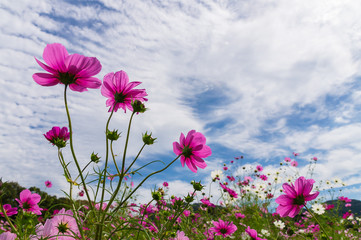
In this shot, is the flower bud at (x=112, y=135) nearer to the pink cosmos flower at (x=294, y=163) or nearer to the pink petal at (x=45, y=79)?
the pink petal at (x=45, y=79)

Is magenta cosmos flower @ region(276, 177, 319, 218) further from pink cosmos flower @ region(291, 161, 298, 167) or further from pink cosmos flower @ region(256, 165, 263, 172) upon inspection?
pink cosmos flower @ region(291, 161, 298, 167)

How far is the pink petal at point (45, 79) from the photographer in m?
0.84

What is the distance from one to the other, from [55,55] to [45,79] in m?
0.09

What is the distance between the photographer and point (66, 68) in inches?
32.8

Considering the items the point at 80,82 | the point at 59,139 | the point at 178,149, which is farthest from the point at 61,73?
the point at 178,149

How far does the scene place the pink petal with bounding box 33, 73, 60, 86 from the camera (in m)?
0.84

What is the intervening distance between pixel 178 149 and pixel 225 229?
1.14 metres

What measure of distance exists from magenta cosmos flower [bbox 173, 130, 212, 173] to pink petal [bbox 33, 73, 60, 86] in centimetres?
46

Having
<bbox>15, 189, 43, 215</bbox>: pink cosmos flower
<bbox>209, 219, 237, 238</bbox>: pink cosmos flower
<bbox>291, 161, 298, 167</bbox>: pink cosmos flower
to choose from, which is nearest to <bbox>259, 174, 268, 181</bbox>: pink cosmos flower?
<bbox>291, 161, 298, 167</bbox>: pink cosmos flower

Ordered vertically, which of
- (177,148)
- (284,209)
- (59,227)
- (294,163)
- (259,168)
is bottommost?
(59,227)

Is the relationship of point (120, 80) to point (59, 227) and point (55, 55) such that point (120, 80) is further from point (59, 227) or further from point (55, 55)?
point (59, 227)

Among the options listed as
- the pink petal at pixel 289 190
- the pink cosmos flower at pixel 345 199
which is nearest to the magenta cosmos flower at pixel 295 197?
the pink petal at pixel 289 190

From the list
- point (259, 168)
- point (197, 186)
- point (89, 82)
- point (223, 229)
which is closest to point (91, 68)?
point (89, 82)

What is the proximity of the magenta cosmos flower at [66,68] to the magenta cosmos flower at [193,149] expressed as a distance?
354 millimetres
